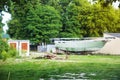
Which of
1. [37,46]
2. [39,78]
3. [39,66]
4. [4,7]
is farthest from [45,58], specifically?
[37,46]

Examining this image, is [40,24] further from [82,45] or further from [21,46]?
[21,46]

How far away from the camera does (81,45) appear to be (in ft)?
205

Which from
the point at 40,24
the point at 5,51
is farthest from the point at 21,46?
the point at 40,24

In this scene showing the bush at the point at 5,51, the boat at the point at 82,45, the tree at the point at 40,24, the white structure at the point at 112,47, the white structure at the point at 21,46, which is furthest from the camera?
the tree at the point at 40,24

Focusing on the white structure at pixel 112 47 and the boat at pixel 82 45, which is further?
the boat at pixel 82 45

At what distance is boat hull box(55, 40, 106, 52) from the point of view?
61916 mm

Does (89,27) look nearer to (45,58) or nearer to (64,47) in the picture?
(64,47)

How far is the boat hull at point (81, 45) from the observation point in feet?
203

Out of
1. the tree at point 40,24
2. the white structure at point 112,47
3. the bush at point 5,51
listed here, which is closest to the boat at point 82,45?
the white structure at point 112,47

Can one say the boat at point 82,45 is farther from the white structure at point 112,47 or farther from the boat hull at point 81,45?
the white structure at point 112,47

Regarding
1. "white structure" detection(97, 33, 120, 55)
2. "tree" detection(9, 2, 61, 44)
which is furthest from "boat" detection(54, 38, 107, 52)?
"tree" detection(9, 2, 61, 44)

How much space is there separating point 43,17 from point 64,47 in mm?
8823

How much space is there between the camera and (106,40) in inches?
2402

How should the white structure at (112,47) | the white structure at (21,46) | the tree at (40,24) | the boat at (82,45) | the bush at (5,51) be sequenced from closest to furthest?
the bush at (5,51), the white structure at (21,46), the white structure at (112,47), the boat at (82,45), the tree at (40,24)
